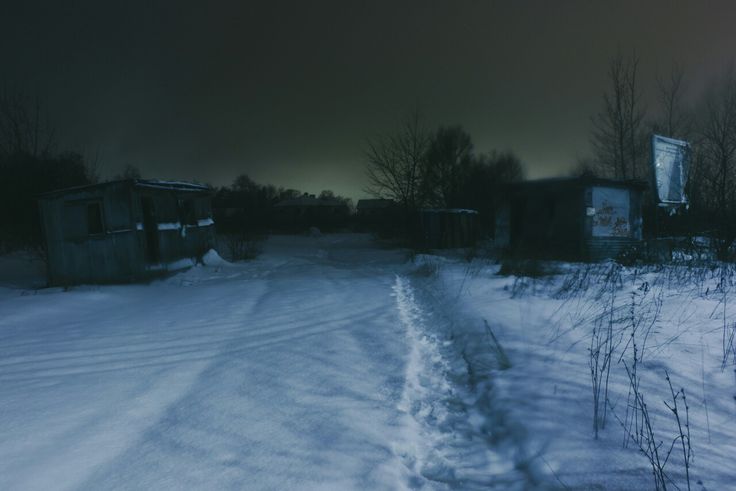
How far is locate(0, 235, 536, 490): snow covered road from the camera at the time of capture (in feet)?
7.84

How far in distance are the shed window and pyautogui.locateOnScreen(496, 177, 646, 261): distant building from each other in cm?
1262

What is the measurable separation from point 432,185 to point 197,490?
30594 mm

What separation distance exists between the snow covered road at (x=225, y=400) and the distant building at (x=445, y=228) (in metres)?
12.1

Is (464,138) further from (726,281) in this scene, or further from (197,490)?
(197,490)

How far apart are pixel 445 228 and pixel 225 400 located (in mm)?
16466

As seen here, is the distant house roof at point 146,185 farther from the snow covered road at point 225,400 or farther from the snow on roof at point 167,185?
the snow covered road at point 225,400

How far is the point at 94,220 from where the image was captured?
1137 centimetres

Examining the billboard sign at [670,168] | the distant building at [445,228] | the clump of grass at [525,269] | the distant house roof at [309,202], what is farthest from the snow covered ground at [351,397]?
the distant house roof at [309,202]

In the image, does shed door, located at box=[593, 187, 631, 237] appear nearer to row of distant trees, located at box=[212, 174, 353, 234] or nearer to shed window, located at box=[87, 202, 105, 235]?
shed window, located at box=[87, 202, 105, 235]

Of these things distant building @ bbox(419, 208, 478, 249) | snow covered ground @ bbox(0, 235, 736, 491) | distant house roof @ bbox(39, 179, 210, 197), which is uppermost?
distant house roof @ bbox(39, 179, 210, 197)

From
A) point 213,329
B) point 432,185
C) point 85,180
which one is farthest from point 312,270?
point 432,185

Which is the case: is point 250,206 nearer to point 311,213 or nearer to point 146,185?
point 311,213

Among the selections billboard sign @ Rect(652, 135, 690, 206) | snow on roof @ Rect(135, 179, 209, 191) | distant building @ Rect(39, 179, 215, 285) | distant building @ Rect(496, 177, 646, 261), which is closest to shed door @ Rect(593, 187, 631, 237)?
distant building @ Rect(496, 177, 646, 261)

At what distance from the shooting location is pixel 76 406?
3.29 m
